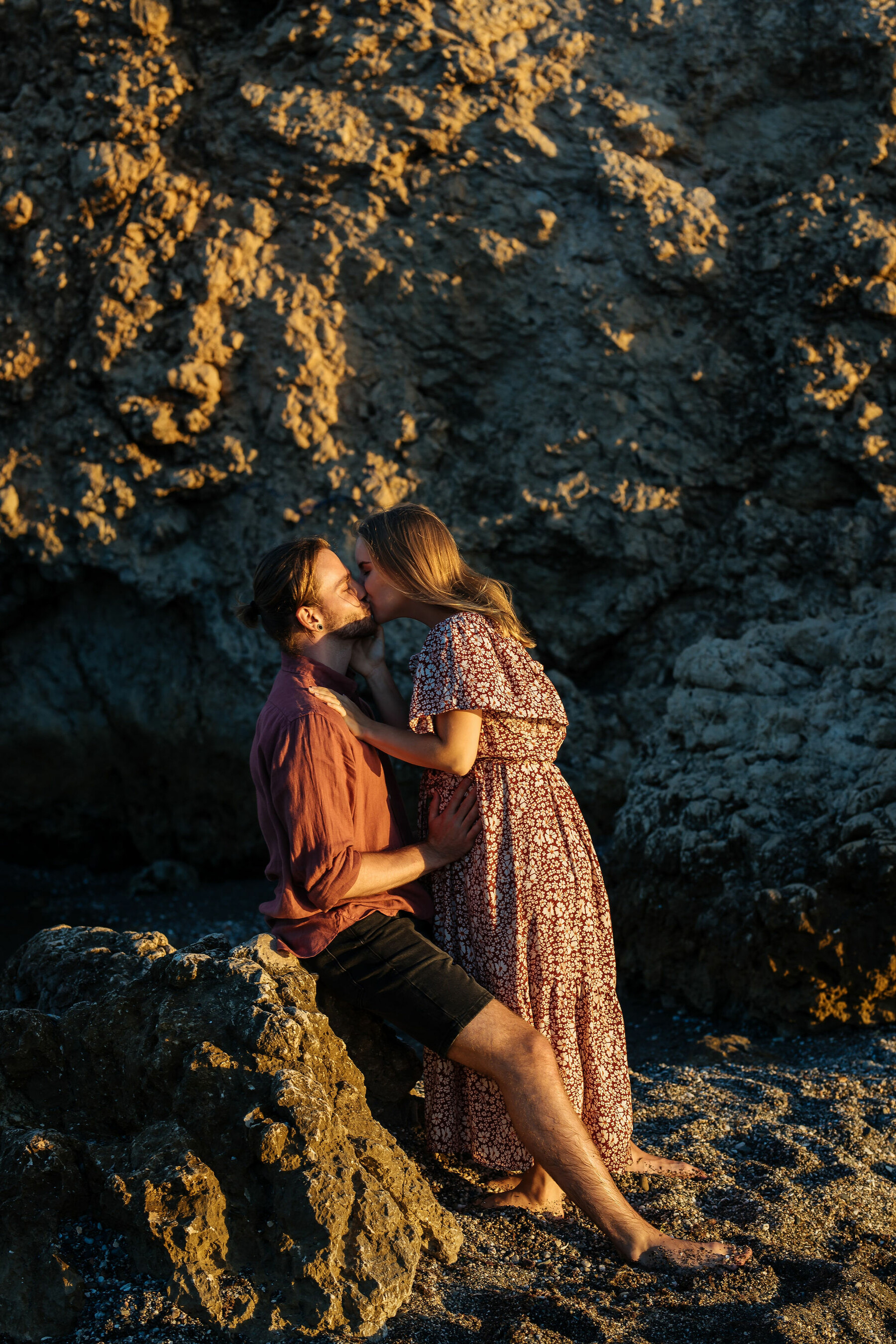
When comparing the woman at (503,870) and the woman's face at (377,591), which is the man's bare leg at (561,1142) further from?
the woman's face at (377,591)

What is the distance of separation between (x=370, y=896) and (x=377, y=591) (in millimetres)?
911

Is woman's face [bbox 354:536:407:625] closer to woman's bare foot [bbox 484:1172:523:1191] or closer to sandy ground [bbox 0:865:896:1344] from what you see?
sandy ground [bbox 0:865:896:1344]

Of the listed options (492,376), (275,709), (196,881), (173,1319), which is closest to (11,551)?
(196,881)

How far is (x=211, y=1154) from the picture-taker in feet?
8.65

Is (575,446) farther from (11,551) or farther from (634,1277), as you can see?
(634,1277)

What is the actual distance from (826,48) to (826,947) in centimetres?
480

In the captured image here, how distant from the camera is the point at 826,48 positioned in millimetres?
5953

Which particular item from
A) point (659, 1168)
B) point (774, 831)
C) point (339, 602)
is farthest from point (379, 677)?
point (774, 831)

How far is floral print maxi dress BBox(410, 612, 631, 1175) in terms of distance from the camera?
10.1 ft

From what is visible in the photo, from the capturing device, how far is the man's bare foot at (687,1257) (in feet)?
8.98

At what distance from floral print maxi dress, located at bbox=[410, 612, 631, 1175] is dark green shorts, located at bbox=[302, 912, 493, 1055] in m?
0.19

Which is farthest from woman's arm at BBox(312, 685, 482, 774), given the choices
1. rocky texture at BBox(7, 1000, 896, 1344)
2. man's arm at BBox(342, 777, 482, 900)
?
rocky texture at BBox(7, 1000, 896, 1344)

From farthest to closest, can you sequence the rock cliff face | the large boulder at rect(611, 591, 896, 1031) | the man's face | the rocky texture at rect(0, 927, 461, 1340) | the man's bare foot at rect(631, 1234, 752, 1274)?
the rock cliff face → the large boulder at rect(611, 591, 896, 1031) → the man's face → the man's bare foot at rect(631, 1234, 752, 1274) → the rocky texture at rect(0, 927, 461, 1340)

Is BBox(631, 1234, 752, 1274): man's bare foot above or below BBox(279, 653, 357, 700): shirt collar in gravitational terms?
below
